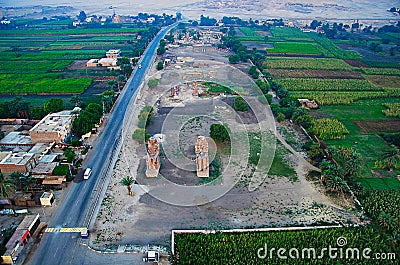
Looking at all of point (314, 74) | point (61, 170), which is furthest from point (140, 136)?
point (314, 74)

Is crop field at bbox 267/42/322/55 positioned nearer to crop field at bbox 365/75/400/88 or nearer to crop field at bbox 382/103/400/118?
crop field at bbox 365/75/400/88

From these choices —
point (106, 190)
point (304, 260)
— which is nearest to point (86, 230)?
point (106, 190)

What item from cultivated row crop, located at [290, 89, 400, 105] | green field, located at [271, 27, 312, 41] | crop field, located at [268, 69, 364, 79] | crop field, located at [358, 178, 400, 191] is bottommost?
crop field, located at [358, 178, 400, 191]

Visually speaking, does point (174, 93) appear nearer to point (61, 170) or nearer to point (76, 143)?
point (76, 143)

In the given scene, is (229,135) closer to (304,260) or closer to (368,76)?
(304,260)

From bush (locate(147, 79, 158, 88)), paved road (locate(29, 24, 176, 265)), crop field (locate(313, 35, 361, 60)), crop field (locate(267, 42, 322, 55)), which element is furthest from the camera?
crop field (locate(267, 42, 322, 55))

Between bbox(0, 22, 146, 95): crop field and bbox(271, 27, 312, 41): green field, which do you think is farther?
bbox(271, 27, 312, 41): green field

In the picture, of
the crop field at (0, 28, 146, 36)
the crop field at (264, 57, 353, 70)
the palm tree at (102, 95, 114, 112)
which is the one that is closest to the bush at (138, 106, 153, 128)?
the palm tree at (102, 95, 114, 112)

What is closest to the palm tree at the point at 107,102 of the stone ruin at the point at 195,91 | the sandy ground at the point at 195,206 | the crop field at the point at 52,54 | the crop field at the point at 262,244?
the crop field at the point at 52,54

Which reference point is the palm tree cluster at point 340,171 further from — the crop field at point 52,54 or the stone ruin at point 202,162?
the crop field at point 52,54
